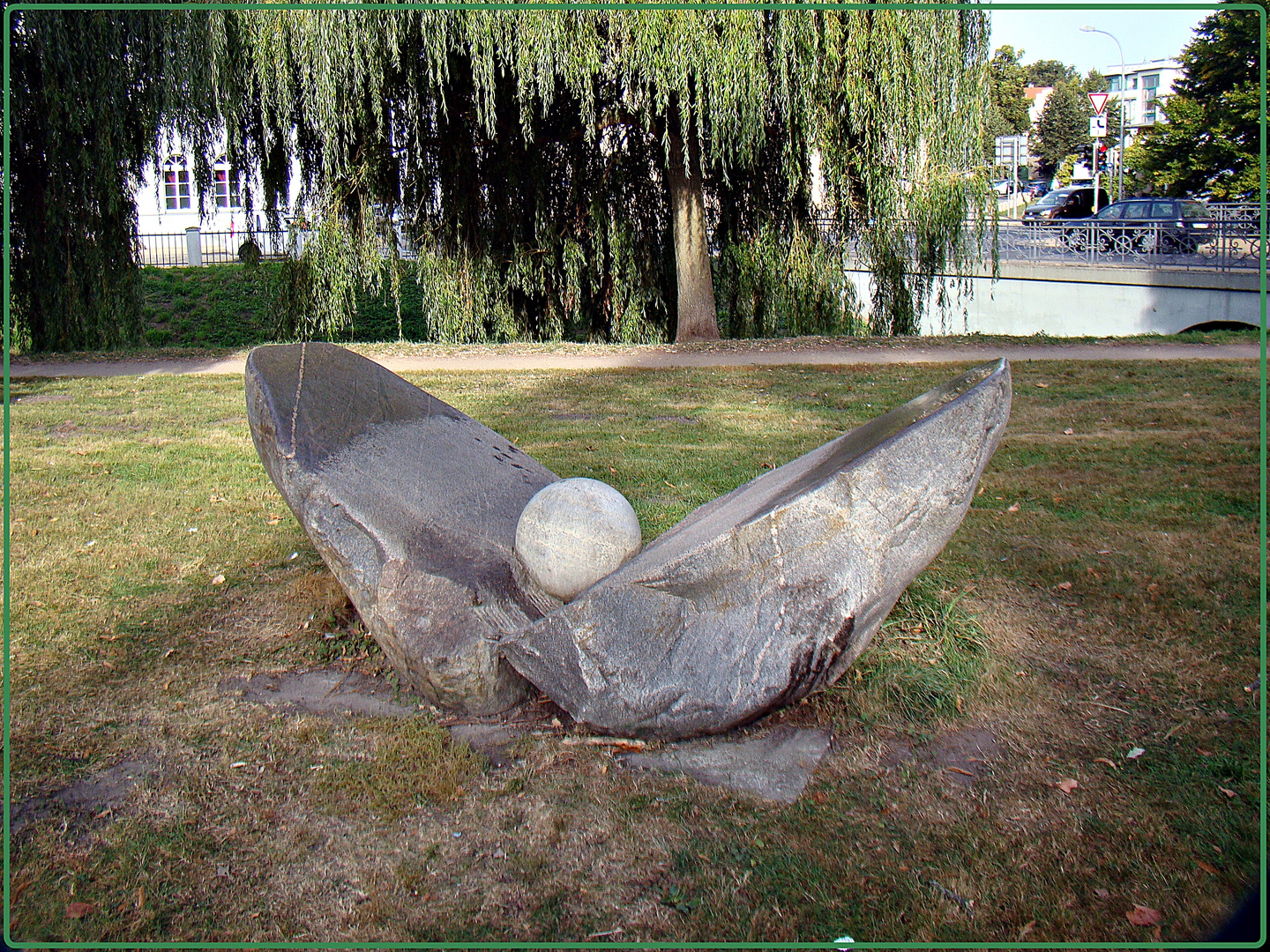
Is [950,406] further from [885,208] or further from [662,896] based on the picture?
[885,208]

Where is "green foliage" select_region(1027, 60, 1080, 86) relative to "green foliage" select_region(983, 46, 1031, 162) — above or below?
above

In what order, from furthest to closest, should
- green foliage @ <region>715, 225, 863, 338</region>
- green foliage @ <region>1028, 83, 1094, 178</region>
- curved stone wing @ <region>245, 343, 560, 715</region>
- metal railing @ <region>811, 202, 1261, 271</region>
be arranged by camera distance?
green foliage @ <region>1028, 83, 1094, 178</region> < metal railing @ <region>811, 202, 1261, 271</region> < green foliage @ <region>715, 225, 863, 338</region> < curved stone wing @ <region>245, 343, 560, 715</region>

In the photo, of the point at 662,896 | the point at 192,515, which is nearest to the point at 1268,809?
the point at 662,896

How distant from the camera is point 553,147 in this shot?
1397cm

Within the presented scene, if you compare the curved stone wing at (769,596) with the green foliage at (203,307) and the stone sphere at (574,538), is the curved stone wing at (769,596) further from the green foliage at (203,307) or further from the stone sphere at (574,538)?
the green foliage at (203,307)

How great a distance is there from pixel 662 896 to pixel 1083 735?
1.89 meters

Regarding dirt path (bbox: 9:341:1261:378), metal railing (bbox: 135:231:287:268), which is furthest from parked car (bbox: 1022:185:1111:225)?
metal railing (bbox: 135:231:287:268)

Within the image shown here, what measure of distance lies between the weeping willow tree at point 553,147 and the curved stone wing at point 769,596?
9022 mm

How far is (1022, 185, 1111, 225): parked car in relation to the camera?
33.4 m

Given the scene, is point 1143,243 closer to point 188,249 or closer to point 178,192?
point 188,249

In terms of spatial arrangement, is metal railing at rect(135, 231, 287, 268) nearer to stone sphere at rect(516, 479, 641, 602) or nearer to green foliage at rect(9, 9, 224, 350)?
green foliage at rect(9, 9, 224, 350)

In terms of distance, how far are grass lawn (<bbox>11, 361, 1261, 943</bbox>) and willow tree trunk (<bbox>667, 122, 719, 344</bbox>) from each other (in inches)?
298

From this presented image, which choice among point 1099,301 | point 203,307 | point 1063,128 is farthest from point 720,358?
point 1063,128

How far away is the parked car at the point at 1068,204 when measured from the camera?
3341 cm
